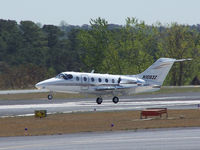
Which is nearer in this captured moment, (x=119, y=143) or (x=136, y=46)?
(x=119, y=143)

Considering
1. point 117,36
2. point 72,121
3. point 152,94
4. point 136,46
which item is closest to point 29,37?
point 117,36

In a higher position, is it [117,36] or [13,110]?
[117,36]

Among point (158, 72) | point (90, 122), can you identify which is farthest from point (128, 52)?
point (90, 122)

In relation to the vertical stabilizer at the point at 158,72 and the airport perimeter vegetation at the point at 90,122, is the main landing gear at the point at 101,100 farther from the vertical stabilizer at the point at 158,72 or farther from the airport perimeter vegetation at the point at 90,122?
the airport perimeter vegetation at the point at 90,122

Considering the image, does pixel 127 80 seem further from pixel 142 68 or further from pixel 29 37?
pixel 29 37

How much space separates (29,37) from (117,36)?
45.0m

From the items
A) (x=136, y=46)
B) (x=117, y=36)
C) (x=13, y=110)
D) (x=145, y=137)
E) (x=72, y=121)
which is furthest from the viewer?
(x=117, y=36)

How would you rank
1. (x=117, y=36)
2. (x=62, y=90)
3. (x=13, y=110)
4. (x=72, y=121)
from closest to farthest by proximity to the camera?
(x=72, y=121) → (x=13, y=110) → (x=62, y=90) → (x=117, y=36)

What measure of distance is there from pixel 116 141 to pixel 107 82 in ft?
101

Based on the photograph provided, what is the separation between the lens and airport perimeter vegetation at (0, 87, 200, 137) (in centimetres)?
3547

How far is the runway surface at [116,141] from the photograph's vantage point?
25.8 metres

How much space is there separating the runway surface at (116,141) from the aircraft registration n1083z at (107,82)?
24640 millimetres

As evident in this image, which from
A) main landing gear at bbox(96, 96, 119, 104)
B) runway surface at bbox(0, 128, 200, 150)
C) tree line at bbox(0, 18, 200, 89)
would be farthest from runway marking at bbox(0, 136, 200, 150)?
tree line at bbox(0, 18, 200, 89)

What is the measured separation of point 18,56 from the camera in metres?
144
